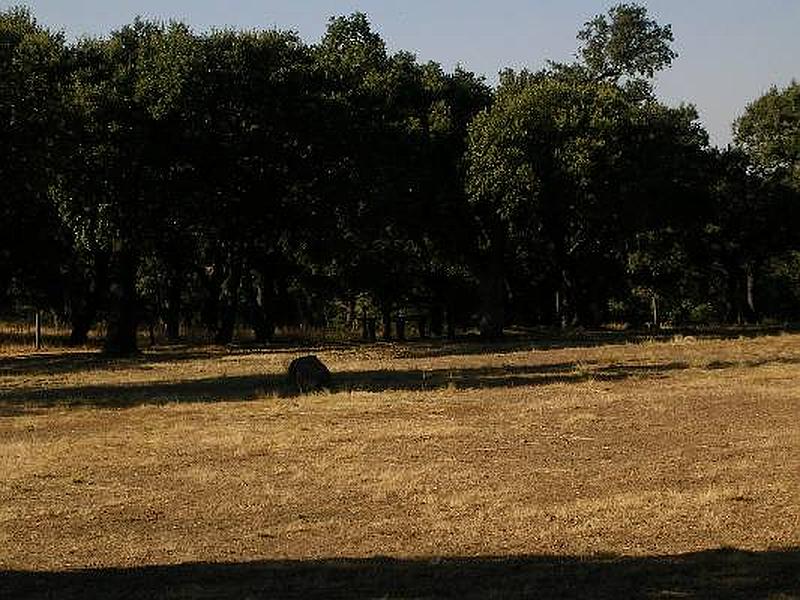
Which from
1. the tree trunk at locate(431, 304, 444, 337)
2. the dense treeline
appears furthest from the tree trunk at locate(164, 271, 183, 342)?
the tree trunk at locate(431, 304, 444, 337)

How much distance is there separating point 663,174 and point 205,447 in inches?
1444

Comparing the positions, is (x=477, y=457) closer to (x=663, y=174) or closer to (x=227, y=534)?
(x=227, y=534)

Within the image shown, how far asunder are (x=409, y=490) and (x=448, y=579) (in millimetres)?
4032

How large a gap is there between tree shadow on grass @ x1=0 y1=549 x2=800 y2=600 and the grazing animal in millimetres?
15189

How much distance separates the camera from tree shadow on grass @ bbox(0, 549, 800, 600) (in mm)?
7891

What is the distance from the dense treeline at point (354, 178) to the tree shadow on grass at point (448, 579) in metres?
23.5

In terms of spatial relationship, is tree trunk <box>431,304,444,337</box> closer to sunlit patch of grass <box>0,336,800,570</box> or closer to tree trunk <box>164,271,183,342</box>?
tree trunk <box>164,271,183,342</box>

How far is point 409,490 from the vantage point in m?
12.4

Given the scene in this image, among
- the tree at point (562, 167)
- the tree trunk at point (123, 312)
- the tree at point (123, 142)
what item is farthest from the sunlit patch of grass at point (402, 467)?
the tree at point (562, 167)

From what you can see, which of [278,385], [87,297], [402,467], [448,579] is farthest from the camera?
[87,297]

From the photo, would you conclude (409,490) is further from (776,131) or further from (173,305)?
(776,131)

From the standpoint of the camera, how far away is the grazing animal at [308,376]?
2450cm

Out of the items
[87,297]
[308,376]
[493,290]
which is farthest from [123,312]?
[308,376]

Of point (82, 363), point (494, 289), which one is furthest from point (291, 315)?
point (82, 363)
